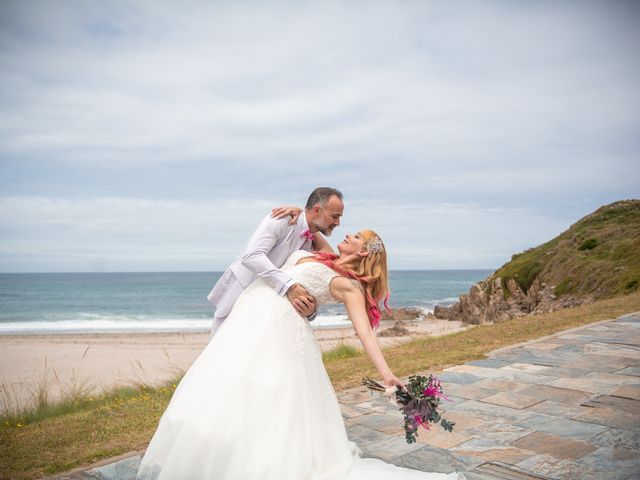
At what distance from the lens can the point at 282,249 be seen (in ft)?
14.0

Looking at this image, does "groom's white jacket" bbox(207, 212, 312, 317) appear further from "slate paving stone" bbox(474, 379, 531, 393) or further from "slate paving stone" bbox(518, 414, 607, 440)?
"slate paving stone" bbox(474, 379, 531, 393)

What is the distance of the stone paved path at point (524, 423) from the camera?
413 cm

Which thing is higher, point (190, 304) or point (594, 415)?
point (594, 415)

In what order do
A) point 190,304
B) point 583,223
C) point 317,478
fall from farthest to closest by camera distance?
point 190,304
point 583,223
point 317,478

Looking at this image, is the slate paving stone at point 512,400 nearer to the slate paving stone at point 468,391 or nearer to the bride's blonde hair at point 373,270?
the slate paving stone at point 468,391

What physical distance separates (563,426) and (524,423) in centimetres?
35

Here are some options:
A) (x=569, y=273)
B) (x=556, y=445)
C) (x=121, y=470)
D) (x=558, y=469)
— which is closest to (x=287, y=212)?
(x=121, y=470)

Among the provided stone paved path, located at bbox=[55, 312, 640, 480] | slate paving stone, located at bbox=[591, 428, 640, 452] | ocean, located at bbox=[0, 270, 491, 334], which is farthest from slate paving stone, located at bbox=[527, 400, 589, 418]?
ocean, located at bbox=[0, 270, 491, 334]

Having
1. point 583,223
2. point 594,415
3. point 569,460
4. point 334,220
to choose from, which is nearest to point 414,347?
point 594,415

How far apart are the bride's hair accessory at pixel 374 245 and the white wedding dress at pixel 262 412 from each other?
1.11 feet

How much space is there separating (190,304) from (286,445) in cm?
5416

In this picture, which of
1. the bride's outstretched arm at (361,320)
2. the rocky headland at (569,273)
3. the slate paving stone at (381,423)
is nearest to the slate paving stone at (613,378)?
the slate paving stone at (381,423)

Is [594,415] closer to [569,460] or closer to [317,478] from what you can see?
[569,460]

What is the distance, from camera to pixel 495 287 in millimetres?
26953
